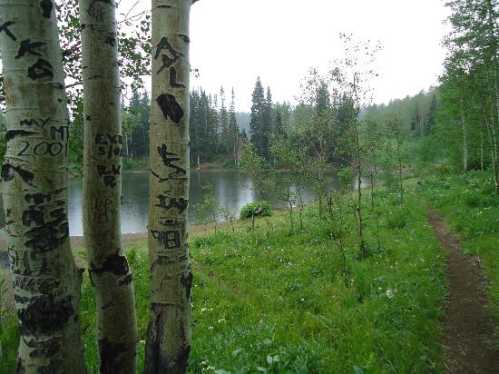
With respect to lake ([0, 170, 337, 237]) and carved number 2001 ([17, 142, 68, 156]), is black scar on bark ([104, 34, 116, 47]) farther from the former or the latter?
lake ([0, 170, 337, 237])

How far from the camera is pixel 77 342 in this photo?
2.32 metres

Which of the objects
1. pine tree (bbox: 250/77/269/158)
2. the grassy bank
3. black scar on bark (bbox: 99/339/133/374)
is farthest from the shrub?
pine tree (bbox: 250/77/269/158)

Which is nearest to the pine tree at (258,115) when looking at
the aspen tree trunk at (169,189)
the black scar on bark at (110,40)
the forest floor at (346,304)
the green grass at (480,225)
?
the green grass at (480,225)

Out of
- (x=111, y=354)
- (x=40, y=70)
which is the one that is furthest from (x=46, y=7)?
(x=111, y=354)

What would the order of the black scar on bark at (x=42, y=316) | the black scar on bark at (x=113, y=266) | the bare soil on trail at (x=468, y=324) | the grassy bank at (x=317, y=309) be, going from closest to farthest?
1. the black scar on bark at (x=42, y=316)
2. the black scar on bark at (x=113, y=266)
3. the grassy bank at (x=317, y=309)
4. the bare soil on trail at (x=468, y=324)

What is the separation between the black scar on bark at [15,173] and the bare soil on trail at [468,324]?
5.95 metres

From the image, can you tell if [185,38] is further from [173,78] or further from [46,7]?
[46,7]

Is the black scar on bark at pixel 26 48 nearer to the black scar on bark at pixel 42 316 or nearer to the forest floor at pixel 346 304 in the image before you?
the black scar on bark at pixel 42 316

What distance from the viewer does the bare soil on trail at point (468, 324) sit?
208 inches

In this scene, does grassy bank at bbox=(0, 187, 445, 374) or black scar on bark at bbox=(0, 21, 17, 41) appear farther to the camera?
grassy bank at bbox=(0, 187, 445, 374)

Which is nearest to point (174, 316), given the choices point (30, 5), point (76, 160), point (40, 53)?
point (40, 53)

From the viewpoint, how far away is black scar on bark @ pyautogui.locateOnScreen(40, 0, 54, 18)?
1.99 meters

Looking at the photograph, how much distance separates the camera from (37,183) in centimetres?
205

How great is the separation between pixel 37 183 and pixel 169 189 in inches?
31.2
